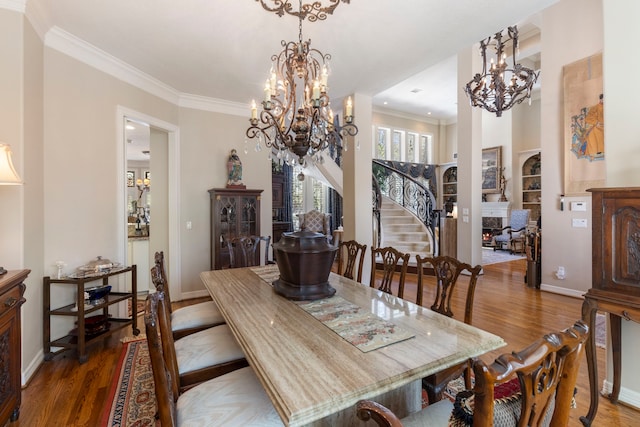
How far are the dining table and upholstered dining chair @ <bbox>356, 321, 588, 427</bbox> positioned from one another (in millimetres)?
211

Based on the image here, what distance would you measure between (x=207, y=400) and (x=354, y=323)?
741 millimetres

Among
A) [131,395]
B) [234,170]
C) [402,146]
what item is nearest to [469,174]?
[234,170]

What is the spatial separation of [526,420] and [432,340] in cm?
64

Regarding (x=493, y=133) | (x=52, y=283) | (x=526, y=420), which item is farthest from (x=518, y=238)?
(x=52, y=283)

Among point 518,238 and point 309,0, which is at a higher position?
point 309,0

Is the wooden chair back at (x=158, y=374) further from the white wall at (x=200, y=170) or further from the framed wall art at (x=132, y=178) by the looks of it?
the framed wall art at (x=132, y=178)

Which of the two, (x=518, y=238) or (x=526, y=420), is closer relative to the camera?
(x=526, y=420)

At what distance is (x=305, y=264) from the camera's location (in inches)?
74.7

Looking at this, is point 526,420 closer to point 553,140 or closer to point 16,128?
point 16,128

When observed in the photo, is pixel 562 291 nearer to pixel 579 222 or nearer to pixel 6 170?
pixel 579 222

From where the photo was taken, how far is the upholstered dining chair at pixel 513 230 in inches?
319

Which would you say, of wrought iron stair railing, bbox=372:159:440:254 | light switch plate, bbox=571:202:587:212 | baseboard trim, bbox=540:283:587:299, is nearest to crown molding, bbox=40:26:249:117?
wrought iron stair railing, bbox=372:159:440:254

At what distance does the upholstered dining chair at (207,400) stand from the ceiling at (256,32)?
92.8 inches

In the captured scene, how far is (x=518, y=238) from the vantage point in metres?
8.00
